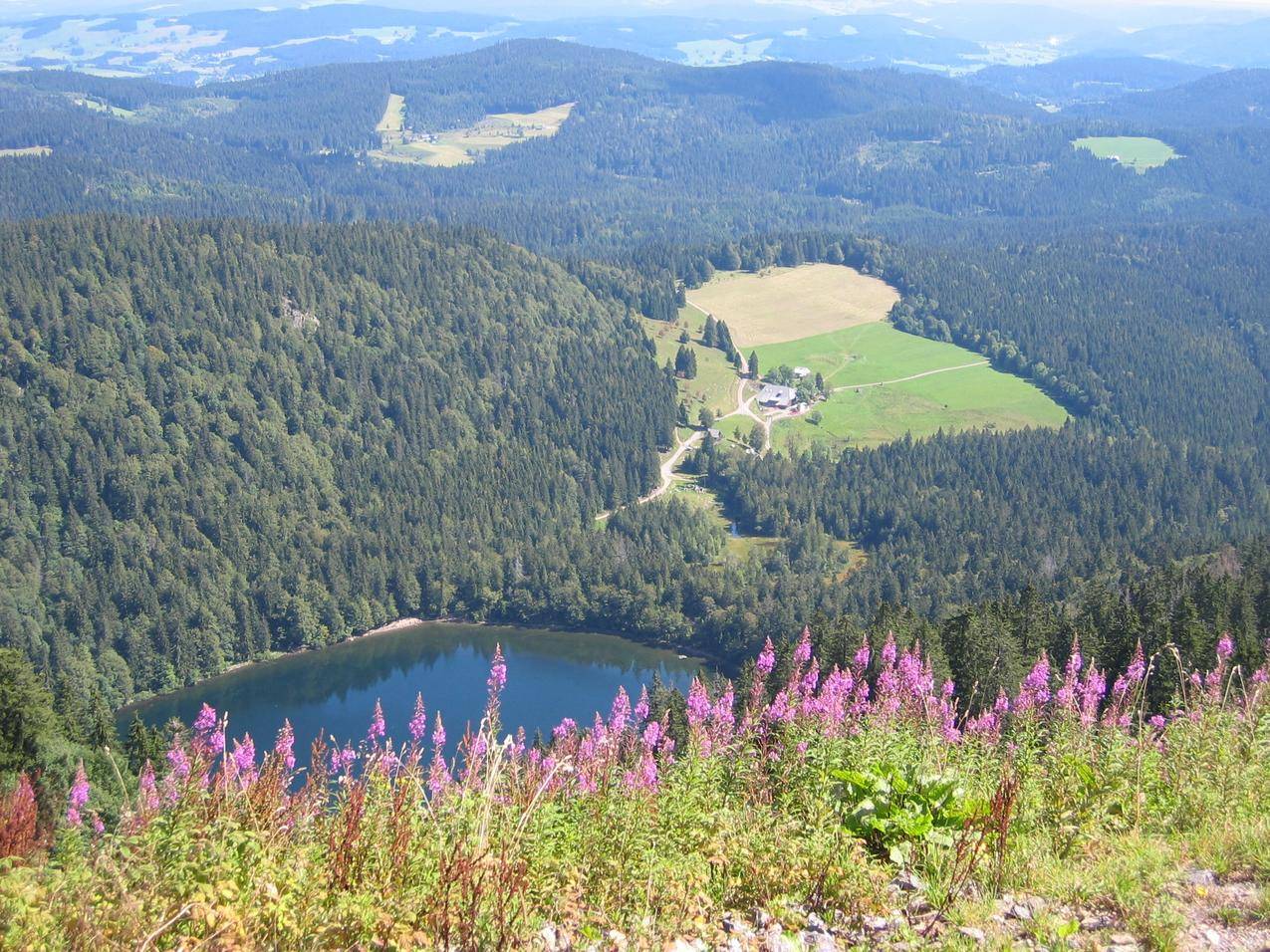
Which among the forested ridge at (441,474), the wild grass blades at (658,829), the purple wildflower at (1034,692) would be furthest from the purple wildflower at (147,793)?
the forested ridge at (441,474)

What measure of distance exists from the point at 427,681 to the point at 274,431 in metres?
49.5

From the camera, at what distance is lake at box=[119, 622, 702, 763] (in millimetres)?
79562

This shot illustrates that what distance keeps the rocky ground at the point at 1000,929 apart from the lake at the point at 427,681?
61.1 metres

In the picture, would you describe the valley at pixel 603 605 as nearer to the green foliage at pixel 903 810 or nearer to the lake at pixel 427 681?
the green foliage at pixel 903 810

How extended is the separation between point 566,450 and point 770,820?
127 metres

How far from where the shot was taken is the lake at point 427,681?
261 ft

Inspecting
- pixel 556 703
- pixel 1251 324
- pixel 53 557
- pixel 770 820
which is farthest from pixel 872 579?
pixel 1251 324

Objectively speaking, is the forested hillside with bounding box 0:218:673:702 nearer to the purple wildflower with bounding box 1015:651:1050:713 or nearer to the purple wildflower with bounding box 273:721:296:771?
the purple wildflower with bounding box 273:721:296:771

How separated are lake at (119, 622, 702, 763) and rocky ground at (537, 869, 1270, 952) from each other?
2405 inches

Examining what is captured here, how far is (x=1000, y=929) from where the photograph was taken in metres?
11.2

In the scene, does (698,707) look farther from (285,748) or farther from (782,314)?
(782,314)

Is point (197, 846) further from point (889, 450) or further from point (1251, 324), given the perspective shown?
point (1251, 324)

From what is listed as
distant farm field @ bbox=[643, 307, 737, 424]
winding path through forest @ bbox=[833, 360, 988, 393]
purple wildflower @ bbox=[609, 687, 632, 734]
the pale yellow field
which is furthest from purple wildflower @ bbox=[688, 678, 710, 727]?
the pale yellow field

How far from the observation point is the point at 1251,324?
193 m
